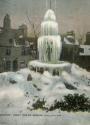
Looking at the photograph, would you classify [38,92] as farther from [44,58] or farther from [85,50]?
[85,50]

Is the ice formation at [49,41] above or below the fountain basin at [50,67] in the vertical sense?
above

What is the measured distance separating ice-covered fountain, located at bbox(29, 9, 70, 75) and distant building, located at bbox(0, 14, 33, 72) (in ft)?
0.35

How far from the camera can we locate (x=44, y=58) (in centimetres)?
263

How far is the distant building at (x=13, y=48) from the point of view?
262cm

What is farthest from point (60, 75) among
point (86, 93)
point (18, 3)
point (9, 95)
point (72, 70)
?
point (18, 3)

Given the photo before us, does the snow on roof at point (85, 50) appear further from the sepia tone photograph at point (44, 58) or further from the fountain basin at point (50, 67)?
the fountain basin at point (50, 67)

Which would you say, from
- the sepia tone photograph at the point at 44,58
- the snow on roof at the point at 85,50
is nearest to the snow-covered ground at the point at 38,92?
the sepia tone photograph at the point at 44,58

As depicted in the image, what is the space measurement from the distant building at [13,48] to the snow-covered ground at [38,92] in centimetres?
8

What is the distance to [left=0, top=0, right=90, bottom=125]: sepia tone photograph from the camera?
259 centimetres

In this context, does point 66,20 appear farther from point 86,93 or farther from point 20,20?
point 86,93

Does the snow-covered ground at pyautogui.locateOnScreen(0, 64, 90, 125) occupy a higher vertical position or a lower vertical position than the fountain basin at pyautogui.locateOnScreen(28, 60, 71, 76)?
lower

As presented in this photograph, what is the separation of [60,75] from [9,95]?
0.54m

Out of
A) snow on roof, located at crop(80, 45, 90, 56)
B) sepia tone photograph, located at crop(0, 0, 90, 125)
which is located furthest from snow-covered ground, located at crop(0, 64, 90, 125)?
snow on roof, located at crop(80, 45, 90, 56)

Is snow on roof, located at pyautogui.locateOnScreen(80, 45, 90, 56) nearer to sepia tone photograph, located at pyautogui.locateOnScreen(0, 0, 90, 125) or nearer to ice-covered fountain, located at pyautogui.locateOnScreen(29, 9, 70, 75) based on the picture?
sepia tone photograph, located at pyautogui.locateOnScreen(0, 0, 90, 125)
